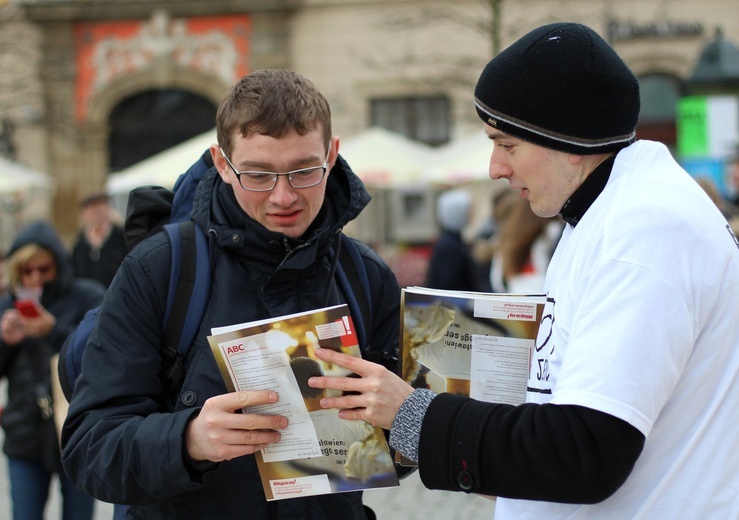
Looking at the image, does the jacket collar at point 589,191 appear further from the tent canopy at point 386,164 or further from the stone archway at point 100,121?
the stone archway at point 100,121

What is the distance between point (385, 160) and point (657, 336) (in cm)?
1094

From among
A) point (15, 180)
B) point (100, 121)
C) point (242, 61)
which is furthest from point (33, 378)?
point (100, 121)

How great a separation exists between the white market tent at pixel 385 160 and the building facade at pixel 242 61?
16.0 feet

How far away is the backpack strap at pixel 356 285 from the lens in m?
2.23

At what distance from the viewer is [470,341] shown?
196cm

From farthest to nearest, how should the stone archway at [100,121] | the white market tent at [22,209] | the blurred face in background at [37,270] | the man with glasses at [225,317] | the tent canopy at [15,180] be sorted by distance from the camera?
the stone archway at [100,121] → the white market tent at [22,209] → the tent canopy at [15,180] → the blurred face in background at [37,270] → the man with glasses at [225,317]

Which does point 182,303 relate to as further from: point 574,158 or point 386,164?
→ point 386,164

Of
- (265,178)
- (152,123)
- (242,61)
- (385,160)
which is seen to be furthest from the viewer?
(152,123)

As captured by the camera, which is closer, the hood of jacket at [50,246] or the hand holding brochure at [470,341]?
the hand holding brochure at [470,341]

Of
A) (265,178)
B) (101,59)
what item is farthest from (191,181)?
(101,59)

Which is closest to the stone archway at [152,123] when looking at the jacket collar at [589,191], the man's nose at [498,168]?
the man's nose at [498,168]

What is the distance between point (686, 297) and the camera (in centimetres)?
149

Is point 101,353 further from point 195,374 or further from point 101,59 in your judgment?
point 101,59

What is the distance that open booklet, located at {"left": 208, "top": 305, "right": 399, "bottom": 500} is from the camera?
1817 mm
